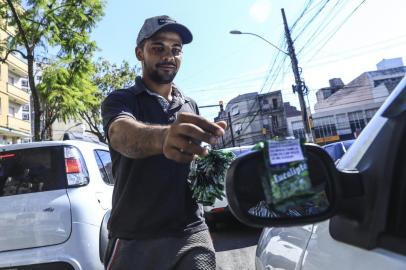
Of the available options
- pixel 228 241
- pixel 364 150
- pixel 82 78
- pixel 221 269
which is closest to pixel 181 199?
pixel 364 150

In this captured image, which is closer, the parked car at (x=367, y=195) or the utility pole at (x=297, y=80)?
the parked car at (x=367, y=195)

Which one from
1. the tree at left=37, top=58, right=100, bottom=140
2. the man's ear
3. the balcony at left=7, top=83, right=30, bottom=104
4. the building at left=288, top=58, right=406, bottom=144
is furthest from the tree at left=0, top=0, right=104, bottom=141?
the building at left=288, top=58, right=406, bottom=144

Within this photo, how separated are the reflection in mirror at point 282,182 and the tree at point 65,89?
9.56 metres

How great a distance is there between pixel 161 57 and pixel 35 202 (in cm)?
186

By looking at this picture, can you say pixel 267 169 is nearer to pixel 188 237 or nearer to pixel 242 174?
pixel 242 174

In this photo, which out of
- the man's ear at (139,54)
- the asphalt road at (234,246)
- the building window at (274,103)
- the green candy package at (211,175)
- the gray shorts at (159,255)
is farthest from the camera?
the building window at (274,103)

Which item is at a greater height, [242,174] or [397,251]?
[242,174]

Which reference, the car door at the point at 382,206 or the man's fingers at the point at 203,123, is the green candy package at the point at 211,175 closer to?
the man's fingers at the point at 203,123

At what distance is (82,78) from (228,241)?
579 centimetres

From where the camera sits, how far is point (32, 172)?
3.57 m

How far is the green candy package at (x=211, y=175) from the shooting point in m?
1.86

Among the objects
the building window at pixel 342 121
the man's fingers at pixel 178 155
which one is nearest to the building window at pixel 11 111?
the man's fingers at pixel 178 155

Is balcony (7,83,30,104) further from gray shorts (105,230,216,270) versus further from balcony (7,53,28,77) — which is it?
gray shorts (105,230,216,270)

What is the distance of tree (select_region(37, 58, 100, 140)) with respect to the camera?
Result: 32.6 feet
